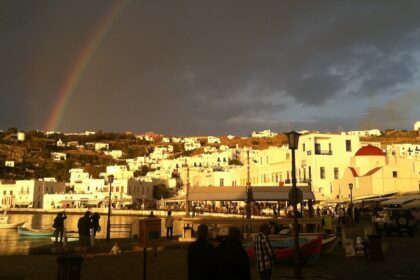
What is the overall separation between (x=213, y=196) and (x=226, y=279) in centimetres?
2186

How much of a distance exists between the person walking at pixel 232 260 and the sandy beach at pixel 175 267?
6.48 m

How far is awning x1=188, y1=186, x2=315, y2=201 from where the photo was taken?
2822cm

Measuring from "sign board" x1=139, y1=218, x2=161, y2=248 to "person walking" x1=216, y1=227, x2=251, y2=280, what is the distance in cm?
366

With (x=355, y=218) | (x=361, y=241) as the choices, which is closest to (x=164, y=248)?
(x=361, y=241)

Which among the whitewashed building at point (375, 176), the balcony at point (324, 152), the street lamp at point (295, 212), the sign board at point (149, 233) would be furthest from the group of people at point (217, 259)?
the balcony at point (324, 152)

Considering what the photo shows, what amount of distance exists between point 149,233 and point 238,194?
18245 mm

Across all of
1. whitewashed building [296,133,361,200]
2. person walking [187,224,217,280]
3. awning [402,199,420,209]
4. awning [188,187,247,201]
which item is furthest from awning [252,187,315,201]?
whitewashed building [296,133,361,200]

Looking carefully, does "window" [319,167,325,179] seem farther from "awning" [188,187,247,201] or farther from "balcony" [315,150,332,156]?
"awning" [188,187,247,201]

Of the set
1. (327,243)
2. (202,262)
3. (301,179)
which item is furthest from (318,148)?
(202,262)

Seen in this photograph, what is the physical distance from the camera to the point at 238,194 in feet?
94.0

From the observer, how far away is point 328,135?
7044cm

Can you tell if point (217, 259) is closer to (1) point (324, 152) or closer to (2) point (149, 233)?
(2) point (149, 233)

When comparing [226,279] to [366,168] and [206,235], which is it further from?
[366,168]

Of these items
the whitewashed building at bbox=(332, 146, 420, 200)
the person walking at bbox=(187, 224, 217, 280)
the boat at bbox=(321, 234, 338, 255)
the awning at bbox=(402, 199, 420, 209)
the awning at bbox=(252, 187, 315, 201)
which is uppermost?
the whitewashed building at bbox=(332, 146, 420, 200)
